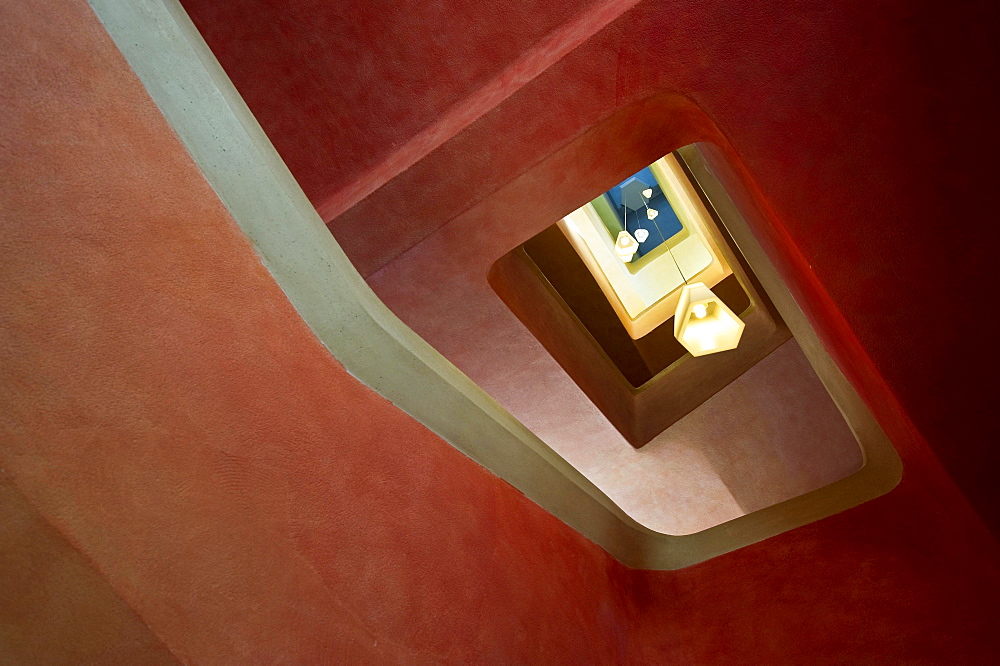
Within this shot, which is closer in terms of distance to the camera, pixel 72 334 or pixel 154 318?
pixel 72 334

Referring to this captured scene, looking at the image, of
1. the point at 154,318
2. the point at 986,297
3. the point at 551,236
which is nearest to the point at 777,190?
the point at 986,297

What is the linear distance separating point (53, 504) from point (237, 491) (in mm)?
360

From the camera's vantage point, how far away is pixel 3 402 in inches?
48.1

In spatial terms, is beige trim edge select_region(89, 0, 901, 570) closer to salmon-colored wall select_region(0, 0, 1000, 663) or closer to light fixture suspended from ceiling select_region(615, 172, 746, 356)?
salmon-colored wall select_region(0, 0, 1000, 663)

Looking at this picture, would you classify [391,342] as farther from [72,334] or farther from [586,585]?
[586,585]

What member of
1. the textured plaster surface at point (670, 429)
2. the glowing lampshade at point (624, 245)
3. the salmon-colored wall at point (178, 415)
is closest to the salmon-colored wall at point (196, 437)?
the salmon-colored wall at point (178, 415)

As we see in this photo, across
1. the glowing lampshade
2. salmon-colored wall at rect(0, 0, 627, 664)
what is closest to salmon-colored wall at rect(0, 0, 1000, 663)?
salmon-colored wall at rect(0, 0, 627, 664)

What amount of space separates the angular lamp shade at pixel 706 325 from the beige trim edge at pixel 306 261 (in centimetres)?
270

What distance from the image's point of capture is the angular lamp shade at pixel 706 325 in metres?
5.38

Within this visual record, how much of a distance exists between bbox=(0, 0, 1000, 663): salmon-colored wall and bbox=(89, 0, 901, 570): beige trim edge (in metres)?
0.07

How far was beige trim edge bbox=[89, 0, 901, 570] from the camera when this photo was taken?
1.82 metres

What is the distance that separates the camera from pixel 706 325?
17.8 feet

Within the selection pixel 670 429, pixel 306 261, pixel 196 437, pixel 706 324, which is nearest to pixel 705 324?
pixel 706 324

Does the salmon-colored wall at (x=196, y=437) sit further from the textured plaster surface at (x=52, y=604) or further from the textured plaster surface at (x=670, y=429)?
the textured plaster surface at (x=670, y=429)
